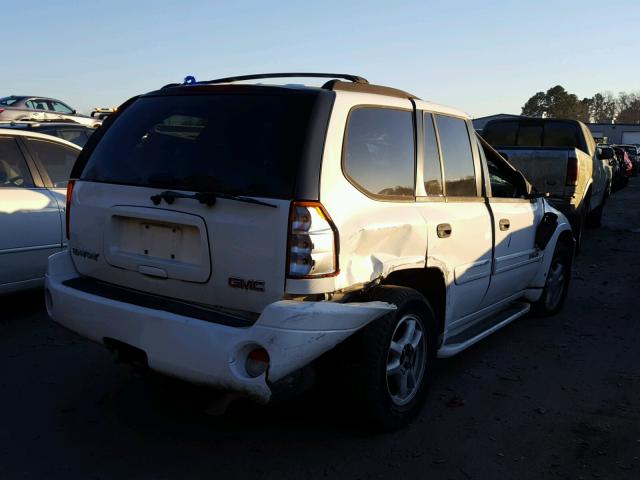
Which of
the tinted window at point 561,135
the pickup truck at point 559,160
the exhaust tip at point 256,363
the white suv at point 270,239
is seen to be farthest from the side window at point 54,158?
the tinted window at point 561,135

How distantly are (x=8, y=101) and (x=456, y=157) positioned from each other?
70.7 feet

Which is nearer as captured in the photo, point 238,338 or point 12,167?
point 238,338

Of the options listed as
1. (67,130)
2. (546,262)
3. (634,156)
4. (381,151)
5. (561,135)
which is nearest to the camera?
(381,151)

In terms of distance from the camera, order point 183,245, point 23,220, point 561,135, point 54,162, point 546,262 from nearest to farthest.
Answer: point 183,245, point 23,220, point 546,262, point 54,162, point 561,135

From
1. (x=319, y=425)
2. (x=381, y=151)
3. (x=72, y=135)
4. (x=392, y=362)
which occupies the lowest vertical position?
(x=319, y=425)

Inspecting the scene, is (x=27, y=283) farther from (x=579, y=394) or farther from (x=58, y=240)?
(x=579, y=394)

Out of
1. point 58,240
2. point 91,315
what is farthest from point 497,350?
point 58,240

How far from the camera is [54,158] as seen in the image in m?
6.00

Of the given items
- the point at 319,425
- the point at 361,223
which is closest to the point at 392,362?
the point at 319,425

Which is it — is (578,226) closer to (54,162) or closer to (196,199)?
(54,162)

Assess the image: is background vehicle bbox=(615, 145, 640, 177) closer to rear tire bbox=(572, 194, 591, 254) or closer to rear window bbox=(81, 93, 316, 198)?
rear tire bbox=(572, 194, 591, 254)

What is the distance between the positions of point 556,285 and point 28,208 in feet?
15.9

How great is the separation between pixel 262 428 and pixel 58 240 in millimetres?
3042

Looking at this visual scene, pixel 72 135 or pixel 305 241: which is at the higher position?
pixel 72 135
